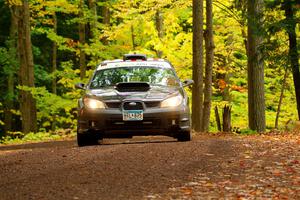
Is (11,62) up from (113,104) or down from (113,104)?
up

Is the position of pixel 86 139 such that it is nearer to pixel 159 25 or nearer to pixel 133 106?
pixel 133 106

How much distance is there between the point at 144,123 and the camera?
39.9 ft

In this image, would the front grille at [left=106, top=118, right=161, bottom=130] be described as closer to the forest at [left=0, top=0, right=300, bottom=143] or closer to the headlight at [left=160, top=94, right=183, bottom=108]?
the headlight at [left=160, top=94, right=183, bottom=108]

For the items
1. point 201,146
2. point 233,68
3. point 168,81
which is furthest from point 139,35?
point 201,146

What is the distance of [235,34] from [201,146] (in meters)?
17.3

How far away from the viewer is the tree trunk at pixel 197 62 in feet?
66.7

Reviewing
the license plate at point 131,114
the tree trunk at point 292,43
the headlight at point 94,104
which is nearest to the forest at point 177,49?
the tree trunk at point 292,43

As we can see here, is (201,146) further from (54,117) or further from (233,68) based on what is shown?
(54,117)

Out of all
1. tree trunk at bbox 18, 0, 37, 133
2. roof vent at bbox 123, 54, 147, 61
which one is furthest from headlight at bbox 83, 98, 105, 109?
tree trunk at bbox 18, 0, 37, 133

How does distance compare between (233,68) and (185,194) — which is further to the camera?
(233,68)

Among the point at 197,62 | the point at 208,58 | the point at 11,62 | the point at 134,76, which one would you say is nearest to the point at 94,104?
the point at 134,76

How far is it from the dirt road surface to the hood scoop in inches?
59.5

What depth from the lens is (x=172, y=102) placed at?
12.2 m

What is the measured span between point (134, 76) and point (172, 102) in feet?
5.44
